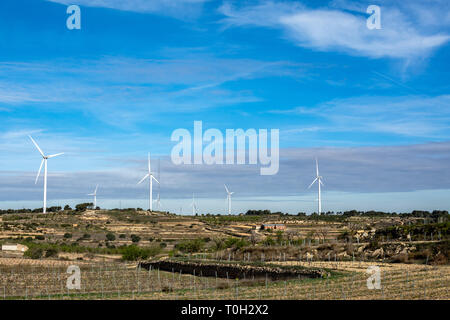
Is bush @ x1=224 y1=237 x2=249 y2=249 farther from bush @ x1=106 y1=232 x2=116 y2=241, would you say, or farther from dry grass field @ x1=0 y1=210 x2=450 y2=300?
bush @ x1=106 y1=232 x2=116 y2=241

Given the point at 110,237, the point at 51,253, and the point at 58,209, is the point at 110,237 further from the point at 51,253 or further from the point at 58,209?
the point at 58,209

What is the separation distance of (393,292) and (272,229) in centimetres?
8115

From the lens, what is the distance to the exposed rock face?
4675 centimetres

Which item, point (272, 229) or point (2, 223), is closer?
point (272, 229)

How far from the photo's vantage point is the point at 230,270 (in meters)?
56.1

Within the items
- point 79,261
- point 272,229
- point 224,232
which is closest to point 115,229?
point 224,232

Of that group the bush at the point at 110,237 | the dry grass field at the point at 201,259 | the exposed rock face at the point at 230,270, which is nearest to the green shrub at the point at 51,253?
the dry grass field at the point at 201,259

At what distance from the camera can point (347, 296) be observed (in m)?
30.2

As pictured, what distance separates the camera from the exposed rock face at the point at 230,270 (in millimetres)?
46750

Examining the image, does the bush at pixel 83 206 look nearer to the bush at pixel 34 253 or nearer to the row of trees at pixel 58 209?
the row of trees at pixel 58 209

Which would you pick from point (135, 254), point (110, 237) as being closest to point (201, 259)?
point (135, 254)
